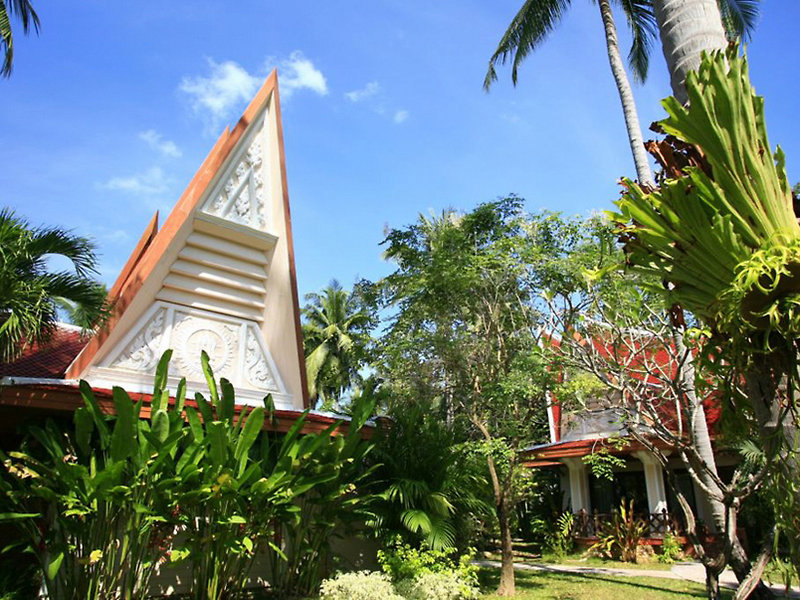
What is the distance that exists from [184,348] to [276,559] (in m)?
3.37

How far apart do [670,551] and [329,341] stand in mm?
19663

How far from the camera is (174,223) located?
865 cm

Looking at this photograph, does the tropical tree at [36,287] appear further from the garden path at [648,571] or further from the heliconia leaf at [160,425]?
the garden path at [648,571]

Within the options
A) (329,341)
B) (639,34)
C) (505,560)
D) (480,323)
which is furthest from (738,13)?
(329,341)

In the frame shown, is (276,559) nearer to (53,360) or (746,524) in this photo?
(53,360)

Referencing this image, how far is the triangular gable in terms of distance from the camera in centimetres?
823

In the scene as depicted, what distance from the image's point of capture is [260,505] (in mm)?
6500

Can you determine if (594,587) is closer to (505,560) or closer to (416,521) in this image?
(505,560)

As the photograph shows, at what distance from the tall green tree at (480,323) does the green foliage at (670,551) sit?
466cm

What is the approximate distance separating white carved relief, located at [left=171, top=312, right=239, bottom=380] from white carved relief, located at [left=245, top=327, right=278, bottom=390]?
22 centimetres

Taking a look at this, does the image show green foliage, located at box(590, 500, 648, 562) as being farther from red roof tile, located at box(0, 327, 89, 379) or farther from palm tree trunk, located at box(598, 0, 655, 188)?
red roof tile, located at box(0, 327, 89, 379)

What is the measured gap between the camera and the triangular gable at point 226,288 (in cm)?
823

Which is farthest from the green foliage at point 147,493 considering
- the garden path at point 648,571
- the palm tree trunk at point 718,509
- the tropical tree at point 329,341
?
the tropical tree at point 329,341

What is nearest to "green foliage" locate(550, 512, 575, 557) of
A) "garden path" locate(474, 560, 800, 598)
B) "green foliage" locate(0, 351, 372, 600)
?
"garden path" locate(474, 560, 800, 598)
